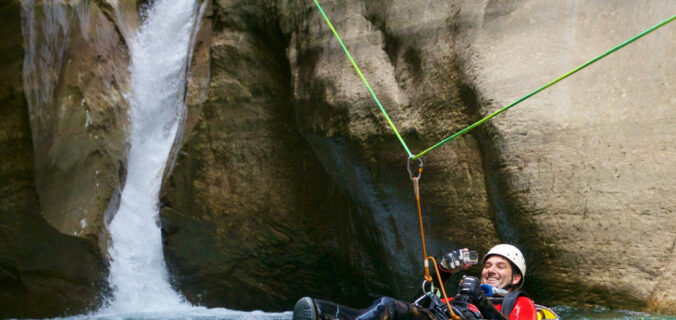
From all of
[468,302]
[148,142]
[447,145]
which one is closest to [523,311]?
[468,302]

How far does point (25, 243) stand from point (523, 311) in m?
6.78

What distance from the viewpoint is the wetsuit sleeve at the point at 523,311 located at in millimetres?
4457

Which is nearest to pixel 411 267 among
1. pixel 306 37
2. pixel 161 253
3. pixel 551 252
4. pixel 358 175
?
pixel 358 175

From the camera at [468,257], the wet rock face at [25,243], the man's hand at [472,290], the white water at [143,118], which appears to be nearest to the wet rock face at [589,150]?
the camera at [468,257]

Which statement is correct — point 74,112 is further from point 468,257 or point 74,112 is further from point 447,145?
point 468,257

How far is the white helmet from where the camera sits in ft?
16.7

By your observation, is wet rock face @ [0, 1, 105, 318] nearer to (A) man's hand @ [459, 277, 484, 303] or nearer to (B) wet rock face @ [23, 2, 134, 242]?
(B) wet rock face @ [23, 2, 134, 242]

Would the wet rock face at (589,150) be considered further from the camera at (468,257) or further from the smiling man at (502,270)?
the camera at (468,257)

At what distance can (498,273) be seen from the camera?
5.07 meters

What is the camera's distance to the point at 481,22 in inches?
226

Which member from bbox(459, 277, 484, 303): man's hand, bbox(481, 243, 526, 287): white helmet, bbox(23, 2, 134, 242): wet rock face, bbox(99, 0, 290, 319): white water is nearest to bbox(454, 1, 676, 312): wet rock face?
bbox(481, 243, 526, 287): white helmet

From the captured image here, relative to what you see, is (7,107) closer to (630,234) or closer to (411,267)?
(411,267)

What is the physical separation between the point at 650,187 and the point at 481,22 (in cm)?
194

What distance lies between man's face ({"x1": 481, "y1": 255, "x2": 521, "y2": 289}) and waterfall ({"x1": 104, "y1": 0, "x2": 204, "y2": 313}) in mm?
4702
